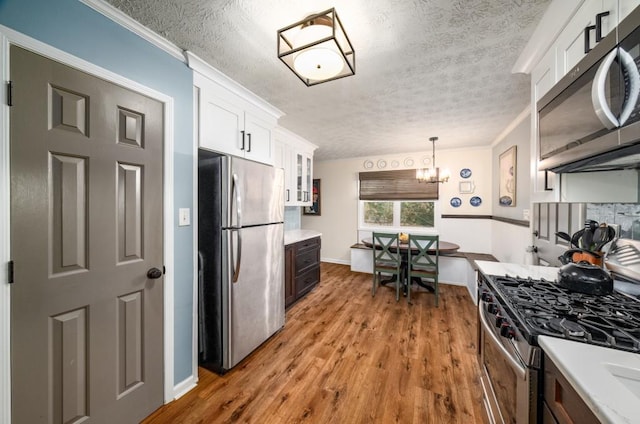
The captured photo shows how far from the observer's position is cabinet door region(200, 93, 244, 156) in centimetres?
186

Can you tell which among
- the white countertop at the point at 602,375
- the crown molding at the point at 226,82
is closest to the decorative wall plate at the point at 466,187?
the crown molding at the point at 226,82

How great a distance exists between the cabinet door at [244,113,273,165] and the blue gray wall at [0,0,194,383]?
24.0 inches

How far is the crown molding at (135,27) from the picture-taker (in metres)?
1.24

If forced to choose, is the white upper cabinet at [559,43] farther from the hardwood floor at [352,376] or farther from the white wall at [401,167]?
the white wall at [401,167]

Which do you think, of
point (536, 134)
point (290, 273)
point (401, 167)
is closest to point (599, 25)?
point (536, 134)

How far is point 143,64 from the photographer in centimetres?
146

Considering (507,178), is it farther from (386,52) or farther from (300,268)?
(300,268)

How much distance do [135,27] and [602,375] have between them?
251 cm

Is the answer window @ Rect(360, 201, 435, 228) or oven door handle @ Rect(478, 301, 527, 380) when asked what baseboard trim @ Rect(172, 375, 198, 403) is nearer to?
oven door handle @ Rect(478, 301, 527, 380)

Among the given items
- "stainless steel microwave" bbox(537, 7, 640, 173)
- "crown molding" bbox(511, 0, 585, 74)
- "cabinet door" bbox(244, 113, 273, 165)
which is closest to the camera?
"stainless steel microwave" bbox(537, 7, 640, 173)

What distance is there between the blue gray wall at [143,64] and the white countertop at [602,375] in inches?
77.6

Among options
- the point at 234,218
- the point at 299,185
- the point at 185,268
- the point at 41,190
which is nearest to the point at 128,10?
the point at 41,190

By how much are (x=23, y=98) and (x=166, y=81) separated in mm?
732

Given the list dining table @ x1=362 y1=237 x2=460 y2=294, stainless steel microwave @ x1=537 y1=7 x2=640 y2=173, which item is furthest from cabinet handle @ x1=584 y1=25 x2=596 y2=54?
dining table @ x1=362 y1=237 x2=460 y2=294
